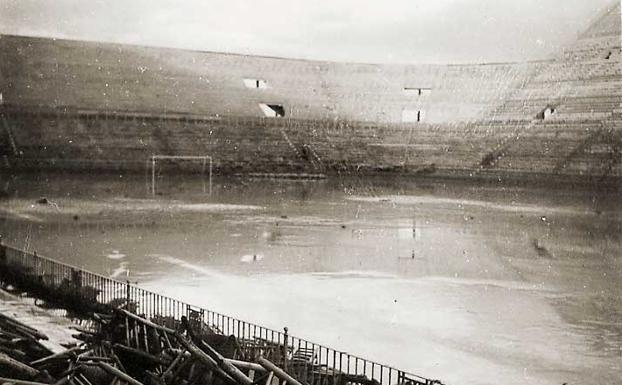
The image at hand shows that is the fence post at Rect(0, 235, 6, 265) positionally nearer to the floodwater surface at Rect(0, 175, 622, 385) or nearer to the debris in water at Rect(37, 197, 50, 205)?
the floodwater surface at Rect(0, 175, 622, 385)

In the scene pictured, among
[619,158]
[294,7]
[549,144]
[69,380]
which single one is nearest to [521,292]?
[294,7]

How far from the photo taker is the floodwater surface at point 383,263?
351 inches

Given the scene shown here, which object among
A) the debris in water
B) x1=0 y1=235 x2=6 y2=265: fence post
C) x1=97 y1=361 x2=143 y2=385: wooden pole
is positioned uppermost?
the debris in water

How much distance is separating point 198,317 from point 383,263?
21.2 feet

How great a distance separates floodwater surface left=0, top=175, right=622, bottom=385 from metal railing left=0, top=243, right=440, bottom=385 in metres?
0.44

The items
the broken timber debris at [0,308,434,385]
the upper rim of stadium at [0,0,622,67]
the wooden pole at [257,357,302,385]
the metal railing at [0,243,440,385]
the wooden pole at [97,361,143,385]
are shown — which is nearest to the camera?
the wooden pole at [257,357,302,385]

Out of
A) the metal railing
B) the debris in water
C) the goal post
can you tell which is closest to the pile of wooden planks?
the metal railing

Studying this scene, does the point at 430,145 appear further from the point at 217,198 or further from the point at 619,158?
the point at 217,198

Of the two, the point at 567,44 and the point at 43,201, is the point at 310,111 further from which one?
the point at 43,201

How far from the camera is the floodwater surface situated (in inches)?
351

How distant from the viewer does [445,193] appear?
26.1 m

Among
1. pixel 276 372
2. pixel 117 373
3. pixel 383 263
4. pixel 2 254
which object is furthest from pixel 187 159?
pixel 276 372

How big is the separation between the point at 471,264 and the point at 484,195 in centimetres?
1249

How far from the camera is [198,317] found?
7688 mm
